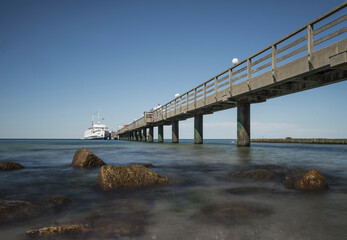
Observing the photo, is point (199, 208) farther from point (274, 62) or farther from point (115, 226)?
point (274, 62)

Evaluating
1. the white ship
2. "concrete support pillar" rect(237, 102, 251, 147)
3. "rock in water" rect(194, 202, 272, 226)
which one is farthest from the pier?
the white ship

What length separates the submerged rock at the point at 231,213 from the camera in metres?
2.90

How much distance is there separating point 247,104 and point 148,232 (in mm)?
17922

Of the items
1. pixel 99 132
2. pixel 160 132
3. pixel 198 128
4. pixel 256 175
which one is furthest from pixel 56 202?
pixel 99 132

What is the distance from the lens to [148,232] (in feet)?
8.43

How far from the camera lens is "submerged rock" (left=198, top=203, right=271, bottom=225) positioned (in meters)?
2.90

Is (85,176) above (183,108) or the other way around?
the other way around

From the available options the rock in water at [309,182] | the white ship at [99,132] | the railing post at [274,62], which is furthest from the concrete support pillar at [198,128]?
the white ship at [99,132]

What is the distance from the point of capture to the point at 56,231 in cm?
253

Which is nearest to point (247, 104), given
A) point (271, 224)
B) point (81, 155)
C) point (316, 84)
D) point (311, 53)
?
point (316, 84)

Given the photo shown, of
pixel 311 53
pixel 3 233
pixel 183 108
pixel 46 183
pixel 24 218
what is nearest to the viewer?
pixel 3 233

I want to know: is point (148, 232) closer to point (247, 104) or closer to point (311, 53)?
point (311, 53)

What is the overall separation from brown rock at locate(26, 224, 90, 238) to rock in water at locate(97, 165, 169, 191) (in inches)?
80.3

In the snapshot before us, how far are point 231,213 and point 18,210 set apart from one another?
8.88ft
